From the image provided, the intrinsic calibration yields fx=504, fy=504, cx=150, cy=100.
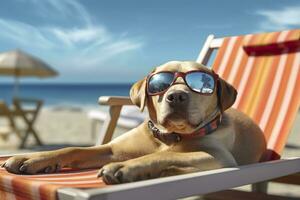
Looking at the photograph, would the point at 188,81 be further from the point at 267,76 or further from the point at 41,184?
the point at 267,76

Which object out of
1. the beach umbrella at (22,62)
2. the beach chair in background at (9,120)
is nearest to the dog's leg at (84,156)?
the beach chair in background at (9,120)

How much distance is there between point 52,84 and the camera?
178 ft

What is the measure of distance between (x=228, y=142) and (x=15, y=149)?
17.8ft

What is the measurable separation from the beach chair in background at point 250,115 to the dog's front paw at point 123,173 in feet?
0.15

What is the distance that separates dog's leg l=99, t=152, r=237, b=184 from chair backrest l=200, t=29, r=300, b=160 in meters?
0.80

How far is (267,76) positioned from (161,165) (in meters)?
1.74

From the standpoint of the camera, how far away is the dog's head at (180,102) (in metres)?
2.13

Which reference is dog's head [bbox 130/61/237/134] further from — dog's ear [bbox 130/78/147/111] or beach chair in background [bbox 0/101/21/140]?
beach chair in background [bbox 0/101/21/140]

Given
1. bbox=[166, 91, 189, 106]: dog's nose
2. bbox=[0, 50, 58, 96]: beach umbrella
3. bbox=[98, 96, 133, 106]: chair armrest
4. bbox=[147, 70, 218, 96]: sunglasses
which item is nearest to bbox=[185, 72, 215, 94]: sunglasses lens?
bbox=[147, 70, 218, 96]: sunglasses

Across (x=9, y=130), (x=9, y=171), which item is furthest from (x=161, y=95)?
(x=9, y=130)

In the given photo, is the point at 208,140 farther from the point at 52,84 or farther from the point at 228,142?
the point at 52,84

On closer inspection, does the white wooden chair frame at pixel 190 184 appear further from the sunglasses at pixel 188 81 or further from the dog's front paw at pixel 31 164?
the dog's front paw at pixel 31 164

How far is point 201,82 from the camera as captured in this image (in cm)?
224

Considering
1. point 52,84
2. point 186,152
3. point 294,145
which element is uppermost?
point 52,84
